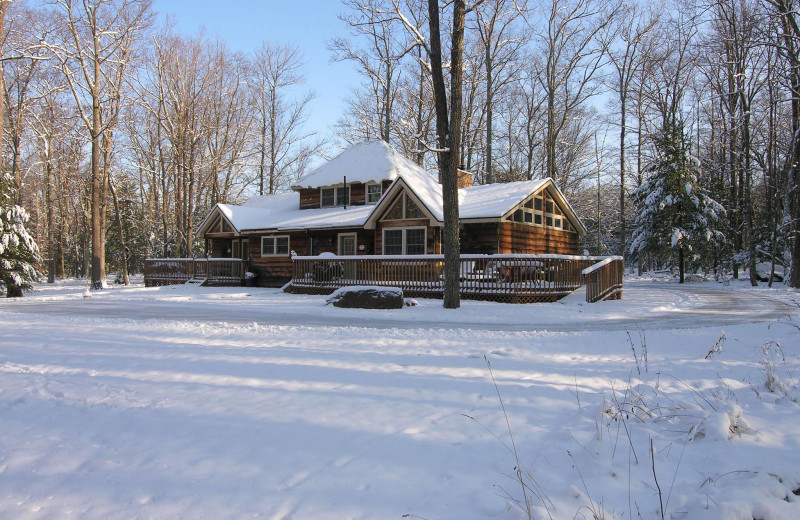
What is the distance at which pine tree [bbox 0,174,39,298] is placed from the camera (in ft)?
60.8

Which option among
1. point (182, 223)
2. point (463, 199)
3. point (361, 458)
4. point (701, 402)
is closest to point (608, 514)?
point (361, 458)

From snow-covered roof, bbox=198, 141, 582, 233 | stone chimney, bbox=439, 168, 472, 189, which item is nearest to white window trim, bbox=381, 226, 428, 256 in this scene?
snow-covered roof, bbox=198, 141, 582, 233

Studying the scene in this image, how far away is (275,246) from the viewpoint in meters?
25.9

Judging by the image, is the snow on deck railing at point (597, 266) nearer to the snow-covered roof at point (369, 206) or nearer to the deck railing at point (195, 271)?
→ the snow-covered roof at point (369, 206)

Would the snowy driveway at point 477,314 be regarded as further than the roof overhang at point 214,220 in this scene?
No

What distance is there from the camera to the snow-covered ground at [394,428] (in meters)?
2.84

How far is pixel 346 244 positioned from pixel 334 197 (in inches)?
179

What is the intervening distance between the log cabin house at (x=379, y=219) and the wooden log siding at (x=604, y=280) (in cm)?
468

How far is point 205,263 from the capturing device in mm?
25672

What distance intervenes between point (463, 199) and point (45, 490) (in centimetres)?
2145

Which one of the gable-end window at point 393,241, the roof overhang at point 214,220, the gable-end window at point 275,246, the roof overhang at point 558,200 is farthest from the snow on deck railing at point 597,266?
the roof overhang at point 214,220

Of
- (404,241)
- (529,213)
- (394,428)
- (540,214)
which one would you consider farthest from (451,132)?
(540,214)

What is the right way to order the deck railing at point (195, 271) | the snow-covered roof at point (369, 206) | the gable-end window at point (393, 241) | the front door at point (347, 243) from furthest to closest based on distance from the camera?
the deck railing at point (195, 271) → the front door at point (347, 243) → the gable-end window at point (393, 241) → the snow-covered roof at point (369, 206)

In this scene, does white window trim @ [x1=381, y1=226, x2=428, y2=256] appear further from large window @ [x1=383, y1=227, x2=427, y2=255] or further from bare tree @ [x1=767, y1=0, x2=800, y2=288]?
bare tree @ [x1=767, y1=0, x2=800, y2=288]
